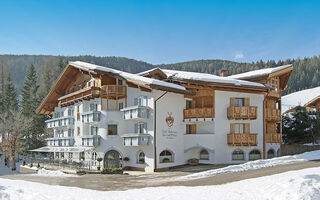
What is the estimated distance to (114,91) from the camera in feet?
101

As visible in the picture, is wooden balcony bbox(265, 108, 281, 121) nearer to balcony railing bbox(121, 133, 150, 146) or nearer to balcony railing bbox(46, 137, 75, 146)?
balcony railing bbox(121, 133, 150, 146)

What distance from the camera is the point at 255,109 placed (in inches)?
1161

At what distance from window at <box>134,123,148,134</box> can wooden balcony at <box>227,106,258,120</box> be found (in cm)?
801

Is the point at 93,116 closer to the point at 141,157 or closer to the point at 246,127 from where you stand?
the point at 141,157


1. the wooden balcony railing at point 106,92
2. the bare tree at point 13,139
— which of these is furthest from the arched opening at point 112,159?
the bare tree at point 13,139

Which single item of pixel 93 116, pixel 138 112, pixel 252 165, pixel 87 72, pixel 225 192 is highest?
pixel 87 72

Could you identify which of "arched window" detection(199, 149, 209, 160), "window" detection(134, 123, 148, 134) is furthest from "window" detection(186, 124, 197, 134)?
"window" detection(134, 123, 148, 134)

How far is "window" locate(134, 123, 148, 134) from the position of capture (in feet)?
95.2

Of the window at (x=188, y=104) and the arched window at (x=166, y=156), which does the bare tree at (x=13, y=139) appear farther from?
the window at (x=188, y=104)

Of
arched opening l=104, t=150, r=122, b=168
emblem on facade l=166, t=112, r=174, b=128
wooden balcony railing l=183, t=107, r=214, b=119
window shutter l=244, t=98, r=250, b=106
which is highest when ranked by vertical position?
window shutter l=244, t=98, r=250, b=106

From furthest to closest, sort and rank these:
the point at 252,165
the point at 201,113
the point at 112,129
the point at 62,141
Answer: the point at 62,141
the point at 112,129
the point at 201,113
the point at 252,165

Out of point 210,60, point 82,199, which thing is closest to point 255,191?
point 82,199

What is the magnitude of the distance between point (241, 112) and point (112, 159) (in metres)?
13.3

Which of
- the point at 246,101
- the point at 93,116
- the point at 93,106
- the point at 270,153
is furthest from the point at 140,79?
the point at 270,153
